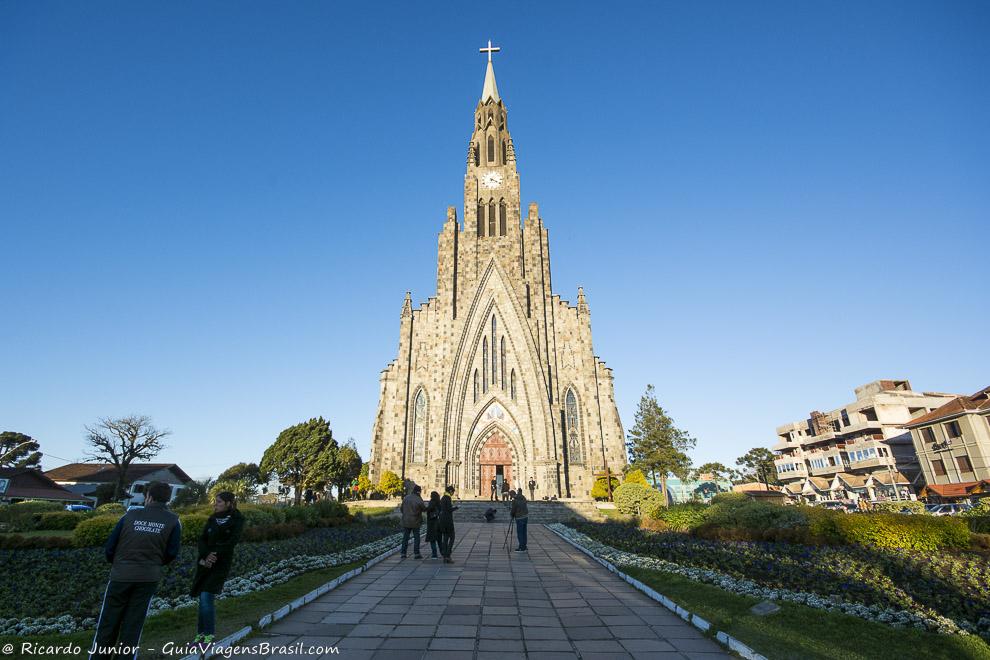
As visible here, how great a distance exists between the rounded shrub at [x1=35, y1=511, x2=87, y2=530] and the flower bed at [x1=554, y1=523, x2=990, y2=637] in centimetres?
2457

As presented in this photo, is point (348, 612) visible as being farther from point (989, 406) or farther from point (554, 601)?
point (989, 406)

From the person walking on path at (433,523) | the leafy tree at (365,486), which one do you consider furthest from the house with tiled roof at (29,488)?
the person walking on path at (433,523)

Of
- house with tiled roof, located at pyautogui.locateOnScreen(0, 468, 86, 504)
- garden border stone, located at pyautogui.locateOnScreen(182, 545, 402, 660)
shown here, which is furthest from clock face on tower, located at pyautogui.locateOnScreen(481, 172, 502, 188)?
house with tiled roof, located at pyautogui.locateOnScreen(0, 468, 86, 504)

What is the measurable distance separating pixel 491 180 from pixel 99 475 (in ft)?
193

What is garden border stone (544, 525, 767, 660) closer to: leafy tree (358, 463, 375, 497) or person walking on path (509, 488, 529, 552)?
person walking on path (509, 488, 529, 552)

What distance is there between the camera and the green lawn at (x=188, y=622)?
5.75 metres

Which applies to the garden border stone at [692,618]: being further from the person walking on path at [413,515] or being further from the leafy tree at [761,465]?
the leafy tree at [761,465]

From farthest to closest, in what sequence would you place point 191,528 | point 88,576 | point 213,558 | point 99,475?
point 99,475, point 191,528, point 88,576, point 213,558

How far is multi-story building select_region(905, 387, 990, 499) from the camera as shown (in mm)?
36438

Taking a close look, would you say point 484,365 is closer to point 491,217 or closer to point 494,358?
point 494,358

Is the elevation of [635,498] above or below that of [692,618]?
above

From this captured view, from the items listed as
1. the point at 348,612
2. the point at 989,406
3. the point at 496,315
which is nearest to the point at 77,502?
the point at 496,315

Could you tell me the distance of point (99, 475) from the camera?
5869 cm

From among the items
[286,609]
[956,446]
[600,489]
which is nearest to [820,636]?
[286,609]
